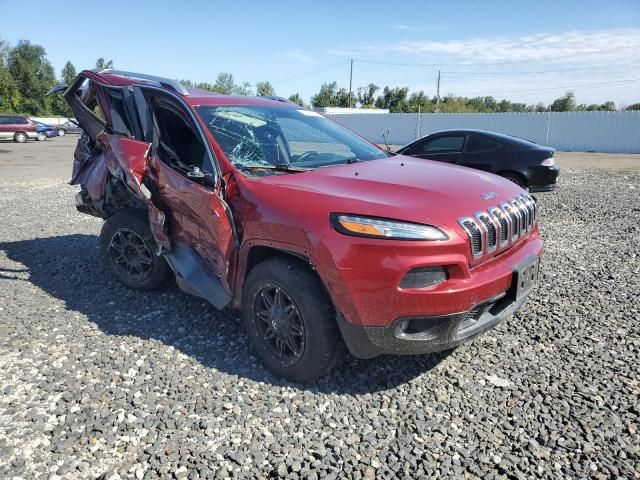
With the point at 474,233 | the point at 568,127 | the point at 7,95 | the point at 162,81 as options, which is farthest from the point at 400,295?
the point at 7,95

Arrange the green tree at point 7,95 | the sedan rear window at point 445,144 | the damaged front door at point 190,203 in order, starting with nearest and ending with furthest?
1. the damaged front door at point 190,203
2. the sedan rear window at point 445,144
3. the green tree at point 7,95

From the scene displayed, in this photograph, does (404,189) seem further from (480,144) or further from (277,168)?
(480,144)

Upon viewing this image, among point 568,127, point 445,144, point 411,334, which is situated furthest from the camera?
point 568,127

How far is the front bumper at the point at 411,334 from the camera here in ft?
9.01

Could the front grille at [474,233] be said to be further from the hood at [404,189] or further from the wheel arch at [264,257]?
the wheel arch at [264,257]

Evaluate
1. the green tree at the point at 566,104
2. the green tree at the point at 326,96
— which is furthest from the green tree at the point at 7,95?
the green tree at the point at 566,104

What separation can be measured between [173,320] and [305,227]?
1894mm

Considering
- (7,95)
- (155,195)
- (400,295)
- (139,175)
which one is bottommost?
(400,295)

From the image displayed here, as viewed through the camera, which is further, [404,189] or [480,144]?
[480,144]

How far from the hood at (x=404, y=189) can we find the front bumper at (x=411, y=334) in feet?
1.84

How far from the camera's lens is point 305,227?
286 centimetres

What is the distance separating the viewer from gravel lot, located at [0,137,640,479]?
2.47 meters

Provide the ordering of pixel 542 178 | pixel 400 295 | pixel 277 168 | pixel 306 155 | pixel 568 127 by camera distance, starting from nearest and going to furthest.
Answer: pixel 400 295
pixel 277 168
pixel 306 155
pixel 542 178
pixel 568 127

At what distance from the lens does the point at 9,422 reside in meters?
2.78
